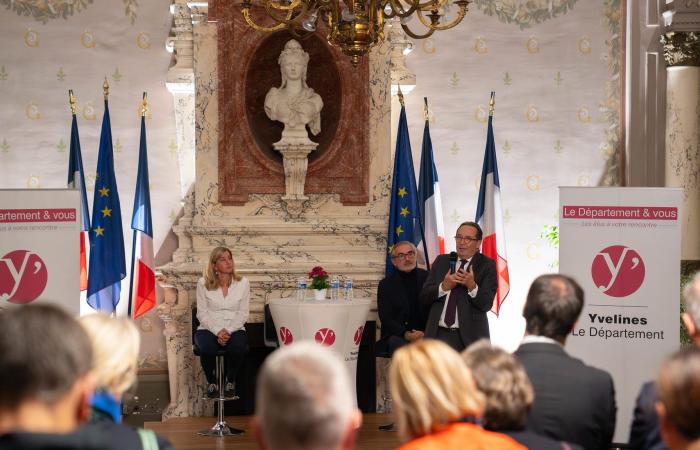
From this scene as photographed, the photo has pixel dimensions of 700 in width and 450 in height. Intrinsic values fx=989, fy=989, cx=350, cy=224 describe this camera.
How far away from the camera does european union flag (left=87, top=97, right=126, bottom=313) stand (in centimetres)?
759

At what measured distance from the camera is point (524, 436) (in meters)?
2.62

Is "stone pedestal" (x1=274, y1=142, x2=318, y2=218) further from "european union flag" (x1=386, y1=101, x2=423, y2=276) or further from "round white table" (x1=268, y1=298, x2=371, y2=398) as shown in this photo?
"round white table" (x1=268, y1=298, x2=371, y2=398)

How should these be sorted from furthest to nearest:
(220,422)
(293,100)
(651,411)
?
(293,100), (220,422), (651,411)

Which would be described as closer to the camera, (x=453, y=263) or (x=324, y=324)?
(x=453, y=263)

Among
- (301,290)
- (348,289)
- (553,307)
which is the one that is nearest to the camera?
(553,307)

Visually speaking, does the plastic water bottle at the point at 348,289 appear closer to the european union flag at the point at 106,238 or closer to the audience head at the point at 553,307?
the european union flag at the point at 106,238

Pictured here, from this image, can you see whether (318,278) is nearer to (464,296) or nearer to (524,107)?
(464,296)

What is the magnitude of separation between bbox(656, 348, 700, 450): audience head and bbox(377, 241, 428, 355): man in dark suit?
490 cm

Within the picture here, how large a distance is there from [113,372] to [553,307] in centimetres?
150

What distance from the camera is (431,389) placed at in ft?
7.56

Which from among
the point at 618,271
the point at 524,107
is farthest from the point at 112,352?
the point at 524,107

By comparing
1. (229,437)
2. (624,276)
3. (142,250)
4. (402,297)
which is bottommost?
(229,437)

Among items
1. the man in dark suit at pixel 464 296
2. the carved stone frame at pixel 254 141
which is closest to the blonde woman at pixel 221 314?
the carved stone frame at pixel 254 141

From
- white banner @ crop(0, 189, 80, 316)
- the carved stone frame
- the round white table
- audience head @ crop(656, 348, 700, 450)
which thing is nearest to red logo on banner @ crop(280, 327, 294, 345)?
the round white table
